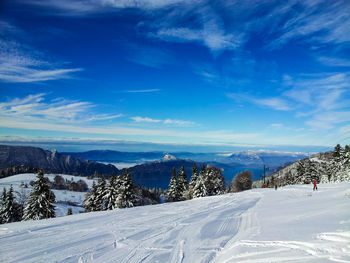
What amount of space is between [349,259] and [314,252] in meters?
0.68

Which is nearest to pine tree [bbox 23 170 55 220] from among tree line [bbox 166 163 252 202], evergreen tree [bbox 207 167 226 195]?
tree line [bbox 166 163 252 202]

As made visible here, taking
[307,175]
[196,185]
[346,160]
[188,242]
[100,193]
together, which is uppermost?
[346,160]

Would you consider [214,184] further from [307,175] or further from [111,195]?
[307,175]

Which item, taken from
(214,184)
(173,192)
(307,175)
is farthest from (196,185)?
(307,175)

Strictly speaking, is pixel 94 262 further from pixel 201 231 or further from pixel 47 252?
pixel 201 231

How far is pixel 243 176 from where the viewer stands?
2256 inches

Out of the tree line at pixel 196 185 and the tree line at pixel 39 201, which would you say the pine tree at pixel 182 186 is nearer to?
the tree line at pixel 196 185

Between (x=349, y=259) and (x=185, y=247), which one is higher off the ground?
(x=349, y=259)

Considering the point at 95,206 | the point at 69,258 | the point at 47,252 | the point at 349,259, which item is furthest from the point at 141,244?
the point at 95,206

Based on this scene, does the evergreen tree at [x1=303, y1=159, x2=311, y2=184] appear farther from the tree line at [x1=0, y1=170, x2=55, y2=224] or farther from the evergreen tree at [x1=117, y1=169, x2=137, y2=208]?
the tree line at [x1=0, y1=170, x2=55, y2=224]

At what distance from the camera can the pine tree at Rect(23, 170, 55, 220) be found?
2600 cm

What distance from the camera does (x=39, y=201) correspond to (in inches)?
1032

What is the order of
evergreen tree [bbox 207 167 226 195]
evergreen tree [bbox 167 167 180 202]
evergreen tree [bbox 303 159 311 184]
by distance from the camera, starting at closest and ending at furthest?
evergreen tree [bbox 207 167 226 195]
evergreen tree [bbox 167 167 180 202]
evergreen tree [bbox 303 159 311 184]

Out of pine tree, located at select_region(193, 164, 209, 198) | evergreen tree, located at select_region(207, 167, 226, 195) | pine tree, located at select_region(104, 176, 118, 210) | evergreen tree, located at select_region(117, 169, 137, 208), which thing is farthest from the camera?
evergreen tree, located at select_region(207, 167, 226, 195)
